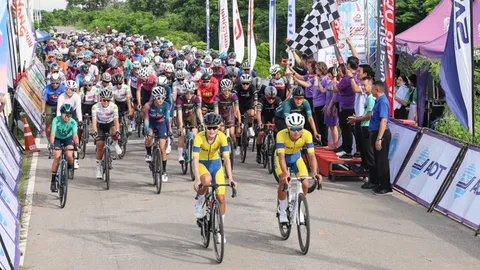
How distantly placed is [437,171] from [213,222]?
4.65 metres

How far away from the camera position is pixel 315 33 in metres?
18.9

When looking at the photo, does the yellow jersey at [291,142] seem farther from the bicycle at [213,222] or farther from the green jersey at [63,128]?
the green jersey at [63,128]

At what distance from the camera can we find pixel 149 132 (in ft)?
51.0

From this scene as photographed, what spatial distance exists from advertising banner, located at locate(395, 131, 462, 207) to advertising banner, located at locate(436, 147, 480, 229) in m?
0.34

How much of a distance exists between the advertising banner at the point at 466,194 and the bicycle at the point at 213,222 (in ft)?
12.6

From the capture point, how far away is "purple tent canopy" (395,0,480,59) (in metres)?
19.9

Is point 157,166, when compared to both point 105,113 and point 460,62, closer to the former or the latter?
point 105,113

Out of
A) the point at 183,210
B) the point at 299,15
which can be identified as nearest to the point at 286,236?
the point at 183,210

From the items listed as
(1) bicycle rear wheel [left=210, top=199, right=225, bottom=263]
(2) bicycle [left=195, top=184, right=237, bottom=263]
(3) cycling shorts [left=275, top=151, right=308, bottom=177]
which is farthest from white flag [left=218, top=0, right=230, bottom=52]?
(1) bicycle rear wheel [left=210, top=199, right=225, bottom=263]

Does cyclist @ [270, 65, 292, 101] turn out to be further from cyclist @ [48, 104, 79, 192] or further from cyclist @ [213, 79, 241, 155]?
cyclist @ [48, 104, 79, 192]

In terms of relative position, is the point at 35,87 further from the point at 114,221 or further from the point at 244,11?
the point at 244,11

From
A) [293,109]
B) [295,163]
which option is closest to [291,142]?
[295,163]

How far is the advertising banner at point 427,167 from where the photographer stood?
1285 centimetres

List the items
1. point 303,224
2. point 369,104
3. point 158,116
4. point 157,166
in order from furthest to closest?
point 158,116 → point 369,104 → point 157,166 → point 303,224
